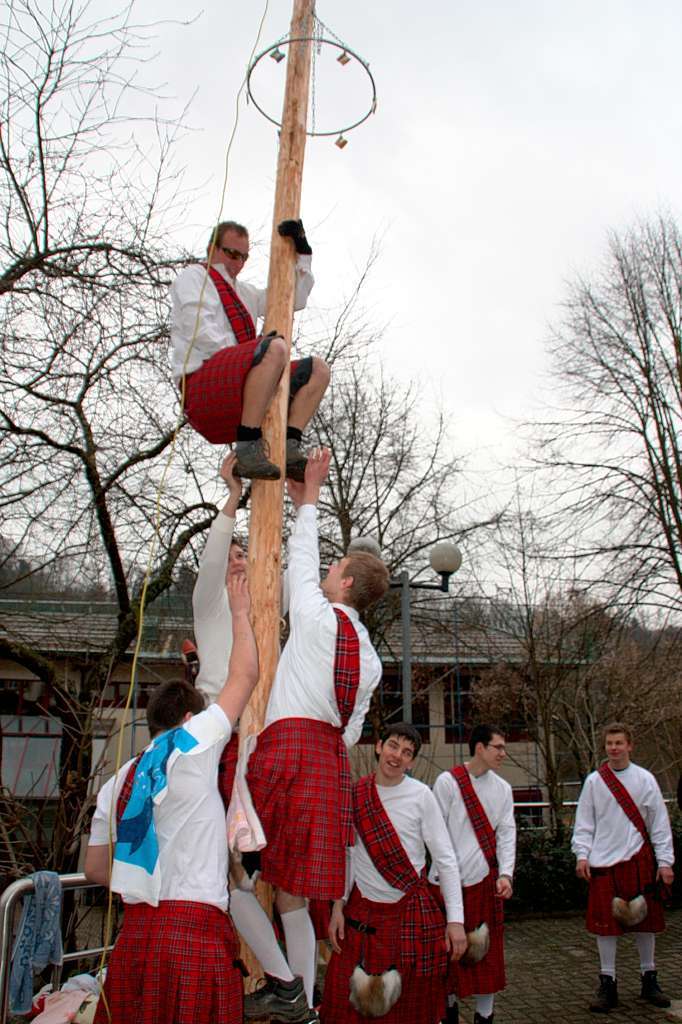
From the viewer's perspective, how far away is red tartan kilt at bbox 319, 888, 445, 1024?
14.0 ft

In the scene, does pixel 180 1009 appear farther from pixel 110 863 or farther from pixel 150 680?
pixel 150 680

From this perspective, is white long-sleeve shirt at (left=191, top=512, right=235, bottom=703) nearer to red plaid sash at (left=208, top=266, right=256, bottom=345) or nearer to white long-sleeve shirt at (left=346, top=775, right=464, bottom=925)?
red plaid sash at (left=208, top=266, right=256, bottom=345)

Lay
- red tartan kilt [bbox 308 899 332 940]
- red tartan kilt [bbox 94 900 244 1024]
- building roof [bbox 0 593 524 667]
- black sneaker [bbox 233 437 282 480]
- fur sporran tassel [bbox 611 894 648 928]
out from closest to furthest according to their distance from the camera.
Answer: red tartan kilt [bbox 94 900 244 1024] → black sneaker [bbox 233 437 282 480] → red tartan kilt [bbox 308 899 332 940] → fur sporran tassel [bbox 611 894 648 928] → building roof [bbox 0 593 524 667]

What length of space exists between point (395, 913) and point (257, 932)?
5.90 ft

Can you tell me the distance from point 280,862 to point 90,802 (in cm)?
419

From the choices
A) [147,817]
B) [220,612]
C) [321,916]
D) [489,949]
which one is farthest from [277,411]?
[489,949]

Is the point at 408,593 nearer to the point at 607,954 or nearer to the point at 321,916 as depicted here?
the point at 607,954

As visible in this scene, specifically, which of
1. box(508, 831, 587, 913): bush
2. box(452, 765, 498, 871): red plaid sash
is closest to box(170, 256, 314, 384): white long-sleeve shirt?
Answer: box(452, 765, 498, 871): red plaid sash

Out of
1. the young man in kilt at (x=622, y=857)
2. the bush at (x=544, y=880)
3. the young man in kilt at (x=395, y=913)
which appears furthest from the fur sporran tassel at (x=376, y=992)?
the bush at (x=544, y=880)

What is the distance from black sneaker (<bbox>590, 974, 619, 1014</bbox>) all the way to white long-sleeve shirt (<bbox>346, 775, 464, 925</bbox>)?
2.46 meters

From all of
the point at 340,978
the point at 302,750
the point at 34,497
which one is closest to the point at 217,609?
the point at 302,750

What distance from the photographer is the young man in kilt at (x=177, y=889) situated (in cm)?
236

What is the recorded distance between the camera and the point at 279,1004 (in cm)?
274

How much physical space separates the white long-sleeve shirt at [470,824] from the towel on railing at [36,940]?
2540 mm
